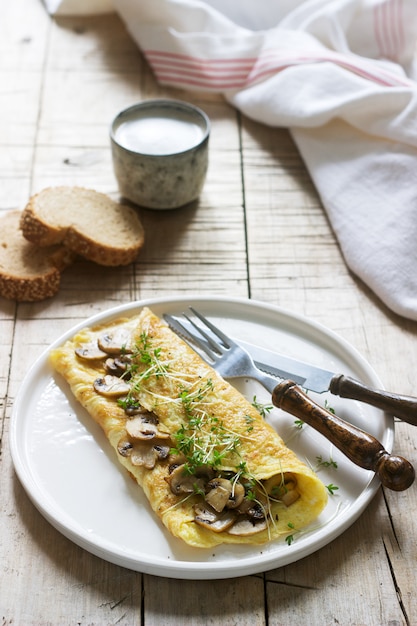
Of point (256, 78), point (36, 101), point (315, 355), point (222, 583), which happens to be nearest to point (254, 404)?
point (315, 355)

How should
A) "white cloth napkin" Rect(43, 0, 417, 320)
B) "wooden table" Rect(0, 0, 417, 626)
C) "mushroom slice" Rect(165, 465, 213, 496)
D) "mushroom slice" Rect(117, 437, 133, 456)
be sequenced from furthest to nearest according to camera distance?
"white cloth napkin" Rect(43, 0, 417, 320), "mushroom slice" Rect(117, 437, 133, 456), "mushroom slice" Rect(165, 465, 213, 496), "wooden table" Rect(0, 0, 417, 626)

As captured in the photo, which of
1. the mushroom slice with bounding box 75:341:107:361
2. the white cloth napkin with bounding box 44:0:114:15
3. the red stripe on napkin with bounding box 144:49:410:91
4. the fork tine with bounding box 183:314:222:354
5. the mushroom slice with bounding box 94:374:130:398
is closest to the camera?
the mushroom slice with bounding box 94:374:130:398

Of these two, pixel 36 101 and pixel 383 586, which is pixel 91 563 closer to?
pixel 383 586

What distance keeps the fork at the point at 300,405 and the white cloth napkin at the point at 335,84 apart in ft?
2.40

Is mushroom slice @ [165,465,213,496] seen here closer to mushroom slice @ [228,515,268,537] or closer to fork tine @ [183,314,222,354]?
mushroom slice @ [228,515,268,537]

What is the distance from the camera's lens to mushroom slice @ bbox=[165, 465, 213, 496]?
6.96ft

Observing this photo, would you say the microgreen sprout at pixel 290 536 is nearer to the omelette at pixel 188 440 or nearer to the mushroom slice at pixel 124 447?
the omelette at pixel 188 440

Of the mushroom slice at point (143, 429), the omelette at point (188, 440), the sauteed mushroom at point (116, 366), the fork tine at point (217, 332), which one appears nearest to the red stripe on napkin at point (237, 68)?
the fork tine at point (217, 332)

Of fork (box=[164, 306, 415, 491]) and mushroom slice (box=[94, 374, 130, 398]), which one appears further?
mushroom slice (box=[94, 374, 130, 398])

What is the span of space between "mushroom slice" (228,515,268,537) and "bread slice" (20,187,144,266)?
1322mm

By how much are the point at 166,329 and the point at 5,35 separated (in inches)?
109

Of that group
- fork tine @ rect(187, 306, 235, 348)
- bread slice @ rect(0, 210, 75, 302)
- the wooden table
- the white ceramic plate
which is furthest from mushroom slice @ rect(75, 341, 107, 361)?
bread slice @ rect(0, 210, 75, 302)

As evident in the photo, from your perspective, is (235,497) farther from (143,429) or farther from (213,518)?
(143,429)

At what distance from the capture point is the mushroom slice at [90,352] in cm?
251
